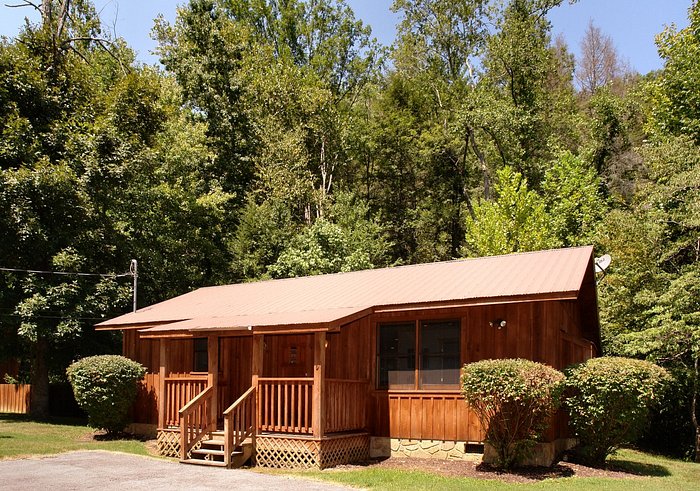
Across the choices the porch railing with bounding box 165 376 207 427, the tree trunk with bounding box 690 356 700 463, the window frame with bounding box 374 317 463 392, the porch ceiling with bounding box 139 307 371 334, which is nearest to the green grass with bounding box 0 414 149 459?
the porch railing with bounding box 165 376 207 427

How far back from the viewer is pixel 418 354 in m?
12.6

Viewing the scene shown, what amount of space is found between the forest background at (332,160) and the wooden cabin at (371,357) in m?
5.27

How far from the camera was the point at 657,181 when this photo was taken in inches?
730

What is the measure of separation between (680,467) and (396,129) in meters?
23.9

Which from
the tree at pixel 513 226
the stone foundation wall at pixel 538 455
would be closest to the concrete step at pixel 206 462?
the stone foundation wall at pixel 538 455

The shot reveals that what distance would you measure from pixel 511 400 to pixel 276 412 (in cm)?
471

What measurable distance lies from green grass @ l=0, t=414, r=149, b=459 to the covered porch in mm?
1671

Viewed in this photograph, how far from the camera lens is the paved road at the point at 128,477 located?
974 cm

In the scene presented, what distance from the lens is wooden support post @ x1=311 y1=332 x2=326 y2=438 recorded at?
11.6 metres

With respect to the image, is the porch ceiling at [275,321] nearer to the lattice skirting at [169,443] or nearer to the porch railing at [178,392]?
the porch railing at [178,392]

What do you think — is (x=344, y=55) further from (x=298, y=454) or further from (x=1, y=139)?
(x=298, y=454)

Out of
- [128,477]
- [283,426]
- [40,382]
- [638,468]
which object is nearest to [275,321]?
[283,426]

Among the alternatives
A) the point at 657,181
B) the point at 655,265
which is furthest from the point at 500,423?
the point at 657,181

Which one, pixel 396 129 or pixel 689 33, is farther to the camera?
pixel 396 129
